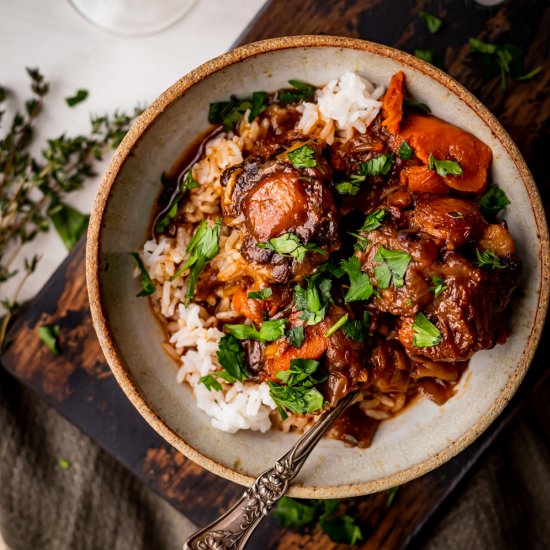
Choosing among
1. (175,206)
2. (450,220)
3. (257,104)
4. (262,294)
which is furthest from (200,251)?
(450,220)

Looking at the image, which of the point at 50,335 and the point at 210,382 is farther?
the point at 50,335

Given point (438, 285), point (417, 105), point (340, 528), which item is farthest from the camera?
point (340, 528)

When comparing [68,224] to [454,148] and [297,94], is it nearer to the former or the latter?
[297,94]

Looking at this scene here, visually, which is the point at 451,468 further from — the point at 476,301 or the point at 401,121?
the point at 401,121

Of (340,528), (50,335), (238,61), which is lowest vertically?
(340,528)

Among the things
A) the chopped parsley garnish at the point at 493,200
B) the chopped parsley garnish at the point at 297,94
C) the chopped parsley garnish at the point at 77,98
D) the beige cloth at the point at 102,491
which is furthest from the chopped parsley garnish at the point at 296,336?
the chopped parsley garnish at the point at 77,98

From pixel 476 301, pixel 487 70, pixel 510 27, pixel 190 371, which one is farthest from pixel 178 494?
pixel 510 27

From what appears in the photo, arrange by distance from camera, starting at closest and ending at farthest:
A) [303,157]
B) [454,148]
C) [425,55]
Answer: [303,157] < [454,148] < [425,55]

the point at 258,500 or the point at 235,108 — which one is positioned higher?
the point at 235,108

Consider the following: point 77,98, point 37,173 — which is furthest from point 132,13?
point 37,173
